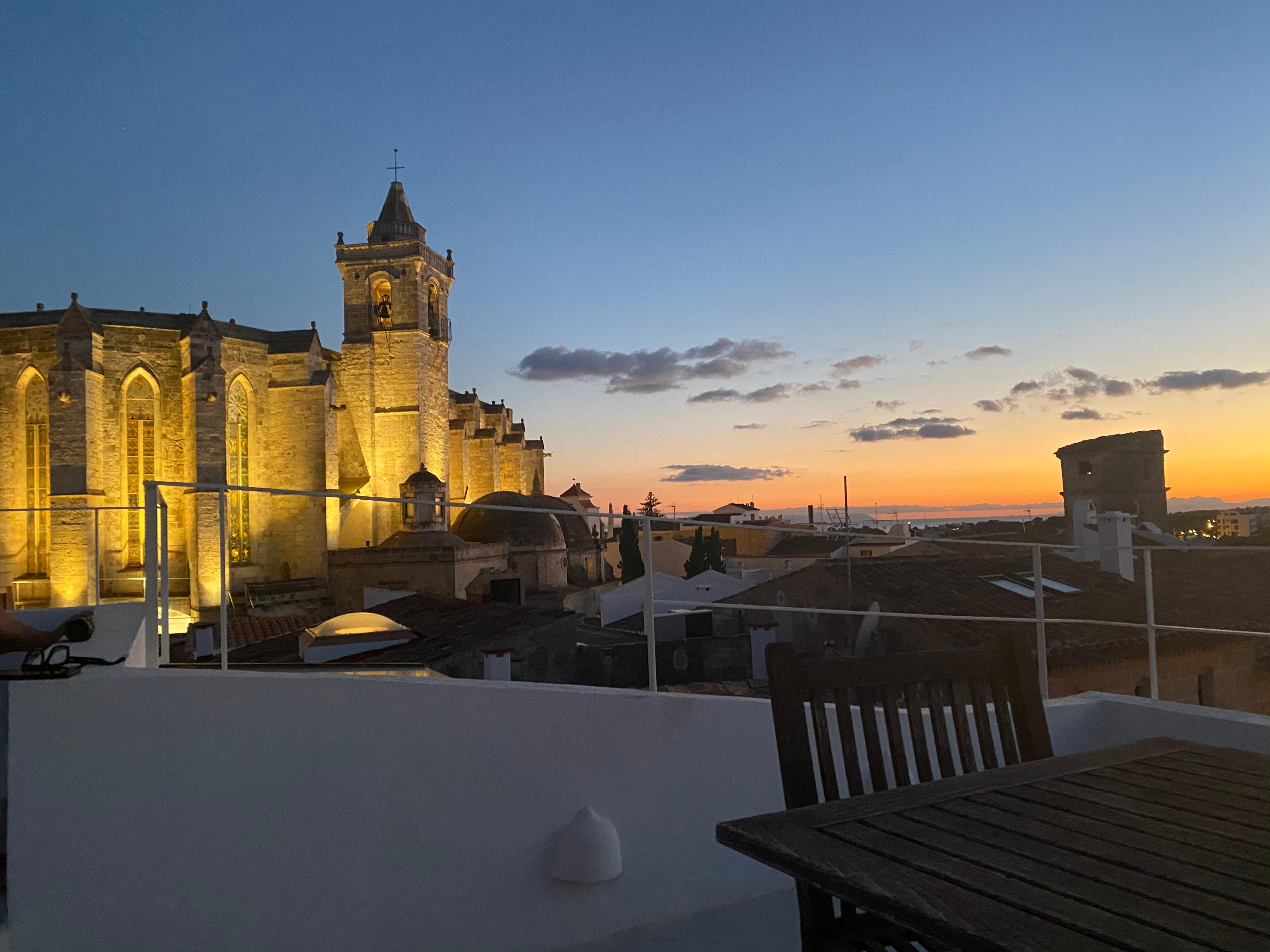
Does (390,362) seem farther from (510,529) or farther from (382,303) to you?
(510,529)

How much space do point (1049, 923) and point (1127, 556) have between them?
1846cm

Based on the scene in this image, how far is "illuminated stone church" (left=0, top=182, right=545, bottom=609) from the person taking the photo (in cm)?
2656

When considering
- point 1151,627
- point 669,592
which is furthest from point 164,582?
point 669,592

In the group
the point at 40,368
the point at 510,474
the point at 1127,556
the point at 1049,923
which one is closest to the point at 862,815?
the point at 1049,923

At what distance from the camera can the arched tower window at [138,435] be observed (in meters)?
28.0

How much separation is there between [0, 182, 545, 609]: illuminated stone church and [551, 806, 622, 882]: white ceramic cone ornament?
2468 centimetres

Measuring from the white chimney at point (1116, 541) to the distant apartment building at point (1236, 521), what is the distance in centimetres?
6041

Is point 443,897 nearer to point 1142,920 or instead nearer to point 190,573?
point 1142,920

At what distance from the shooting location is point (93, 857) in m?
2.57

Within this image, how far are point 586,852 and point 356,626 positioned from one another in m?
8.30

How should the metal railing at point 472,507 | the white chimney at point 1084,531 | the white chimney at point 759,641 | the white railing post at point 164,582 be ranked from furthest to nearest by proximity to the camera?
the white chimney at point 1084,531 → the white chimney at point 759,641 → the white railing post at point 164,582 → the metal railing at point 472,507

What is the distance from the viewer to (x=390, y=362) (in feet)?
121

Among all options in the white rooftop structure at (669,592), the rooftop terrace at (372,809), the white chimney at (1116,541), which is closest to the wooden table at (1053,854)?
the rooftop terrace at (372,809)

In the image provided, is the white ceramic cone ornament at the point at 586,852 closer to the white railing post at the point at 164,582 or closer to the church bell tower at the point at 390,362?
the white railing post at the point at 164,582
